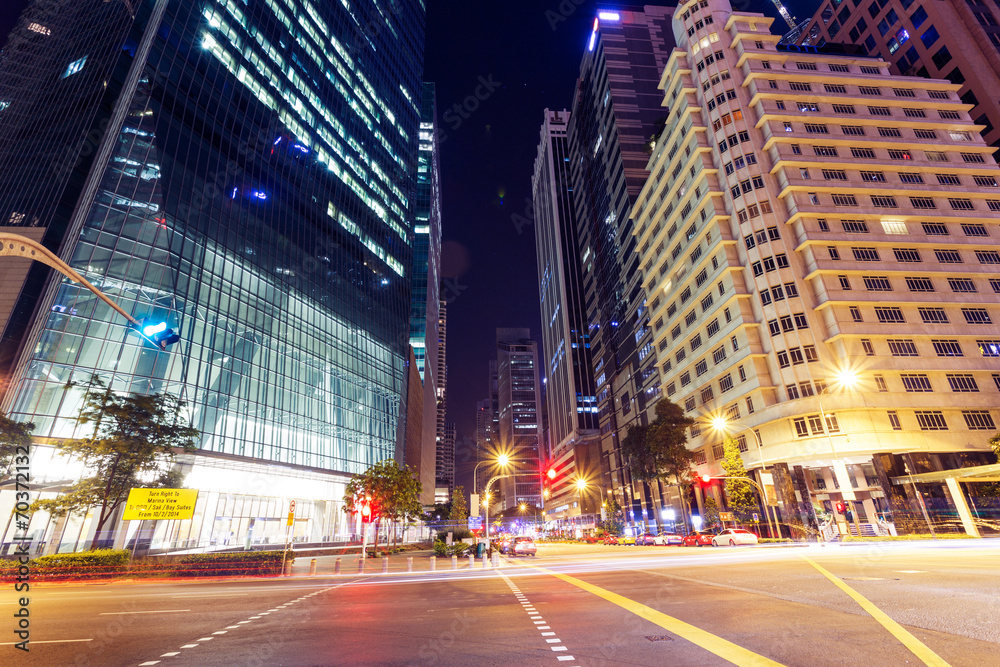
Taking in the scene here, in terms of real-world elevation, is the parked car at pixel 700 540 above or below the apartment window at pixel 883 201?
below

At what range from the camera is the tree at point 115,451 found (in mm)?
27344

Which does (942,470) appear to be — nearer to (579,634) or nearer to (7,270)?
(579,634)

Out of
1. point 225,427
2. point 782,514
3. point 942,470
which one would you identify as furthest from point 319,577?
point 942,470

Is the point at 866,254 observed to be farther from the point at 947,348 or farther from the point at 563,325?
the point at 563,325

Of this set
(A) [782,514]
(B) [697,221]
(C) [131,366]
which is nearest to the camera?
(C) [131,366]

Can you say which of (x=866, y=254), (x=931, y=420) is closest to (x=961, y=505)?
(x=931, y=420)

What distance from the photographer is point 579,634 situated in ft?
28.5

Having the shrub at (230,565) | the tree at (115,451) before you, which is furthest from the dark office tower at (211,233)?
the shrub at (230,565)

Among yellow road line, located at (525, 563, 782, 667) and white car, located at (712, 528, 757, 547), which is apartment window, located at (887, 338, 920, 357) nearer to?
white car, located at (712, 528, 757, 547)

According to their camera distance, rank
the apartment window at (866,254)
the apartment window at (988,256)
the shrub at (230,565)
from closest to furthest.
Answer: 1. the shrub at (230,565)
2. the apartment window at (866,254)
3. the apartment window at (988,256)

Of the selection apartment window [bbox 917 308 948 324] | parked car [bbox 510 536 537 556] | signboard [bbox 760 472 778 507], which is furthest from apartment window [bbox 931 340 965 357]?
parked car [bbox 510 536 537 556]

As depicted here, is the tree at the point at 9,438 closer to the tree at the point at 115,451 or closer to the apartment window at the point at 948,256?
the tree at the point at 115,451

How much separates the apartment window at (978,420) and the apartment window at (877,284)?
532 inches

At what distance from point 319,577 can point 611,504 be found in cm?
7819
